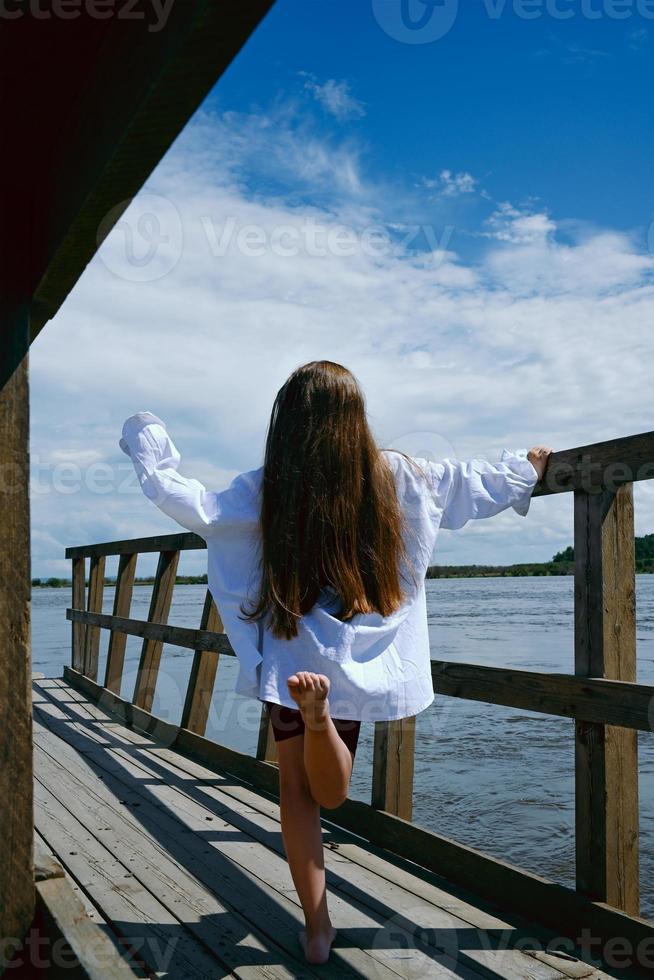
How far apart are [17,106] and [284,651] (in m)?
1.45

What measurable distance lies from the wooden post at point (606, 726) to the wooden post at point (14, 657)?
4.32 feet

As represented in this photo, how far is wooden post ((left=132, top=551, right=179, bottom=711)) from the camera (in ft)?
17.1

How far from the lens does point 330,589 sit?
6.99 ft

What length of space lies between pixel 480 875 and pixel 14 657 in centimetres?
138

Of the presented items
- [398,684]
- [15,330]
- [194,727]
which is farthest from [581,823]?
[194,727]

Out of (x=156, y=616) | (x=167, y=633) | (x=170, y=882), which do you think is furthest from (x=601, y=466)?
(x=156, y=616)

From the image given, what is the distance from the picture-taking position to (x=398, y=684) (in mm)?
2152

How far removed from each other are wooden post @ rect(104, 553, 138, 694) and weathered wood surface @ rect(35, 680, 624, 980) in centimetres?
216

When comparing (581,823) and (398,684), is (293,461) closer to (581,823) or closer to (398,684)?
(398,684)

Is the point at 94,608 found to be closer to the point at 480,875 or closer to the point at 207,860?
the point at 207,860

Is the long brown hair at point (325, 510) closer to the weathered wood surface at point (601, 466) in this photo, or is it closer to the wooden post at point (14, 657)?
the weathered wood surface at point (601, 466)

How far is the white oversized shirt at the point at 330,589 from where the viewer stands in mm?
2084

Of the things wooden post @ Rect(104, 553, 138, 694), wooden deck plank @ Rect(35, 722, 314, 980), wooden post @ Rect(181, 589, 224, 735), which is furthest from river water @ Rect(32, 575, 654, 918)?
wooden deck plank @ Rect(35, 722, 314, 980)

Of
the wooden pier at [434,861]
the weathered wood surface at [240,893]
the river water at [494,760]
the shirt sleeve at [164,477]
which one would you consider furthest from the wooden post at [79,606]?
the shirt sleeve at [164,477]
